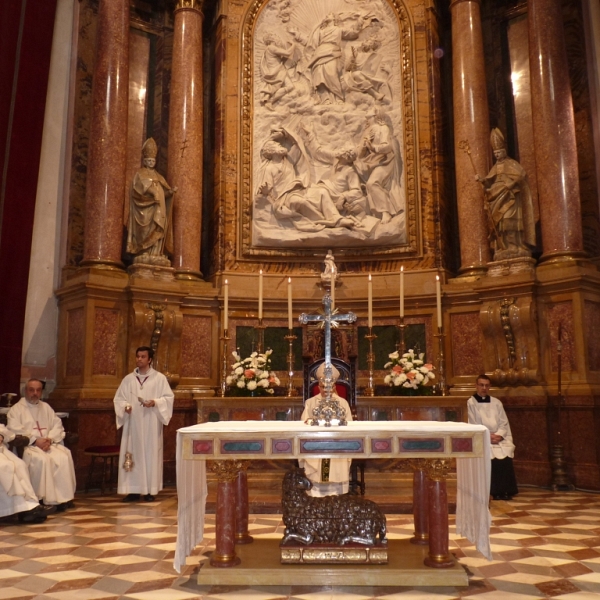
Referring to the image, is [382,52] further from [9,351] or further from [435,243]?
[9,351]

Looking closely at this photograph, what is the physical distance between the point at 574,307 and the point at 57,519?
6690mm

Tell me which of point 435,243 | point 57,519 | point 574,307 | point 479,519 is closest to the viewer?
point 479,519

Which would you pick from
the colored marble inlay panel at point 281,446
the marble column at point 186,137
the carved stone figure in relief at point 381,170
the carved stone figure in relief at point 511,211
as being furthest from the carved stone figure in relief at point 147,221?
the colored marble inlay panel at point 281,446

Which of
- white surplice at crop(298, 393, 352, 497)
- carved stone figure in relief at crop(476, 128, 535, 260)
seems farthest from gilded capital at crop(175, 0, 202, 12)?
white surplice at crop(298, 393, 352, 497)

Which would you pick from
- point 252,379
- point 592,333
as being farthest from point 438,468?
point 592,333

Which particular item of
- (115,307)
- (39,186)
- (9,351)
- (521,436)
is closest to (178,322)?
(115,307)

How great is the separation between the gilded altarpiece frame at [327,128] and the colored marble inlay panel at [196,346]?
1.37 m

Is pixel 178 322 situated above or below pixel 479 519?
above

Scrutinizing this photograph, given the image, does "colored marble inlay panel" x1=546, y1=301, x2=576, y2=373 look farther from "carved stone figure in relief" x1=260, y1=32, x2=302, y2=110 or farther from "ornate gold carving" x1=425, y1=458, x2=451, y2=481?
"carved stone figure in relief" x1=260, y1=32, x2=302, y2=110

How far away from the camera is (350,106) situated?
37.9ft

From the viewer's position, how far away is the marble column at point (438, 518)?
4.78 meters

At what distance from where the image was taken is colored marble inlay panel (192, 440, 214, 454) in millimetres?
4754

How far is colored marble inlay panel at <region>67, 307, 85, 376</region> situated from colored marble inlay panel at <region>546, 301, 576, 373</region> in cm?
622

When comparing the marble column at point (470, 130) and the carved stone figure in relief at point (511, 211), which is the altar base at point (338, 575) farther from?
the marble column at point (470, 130)
